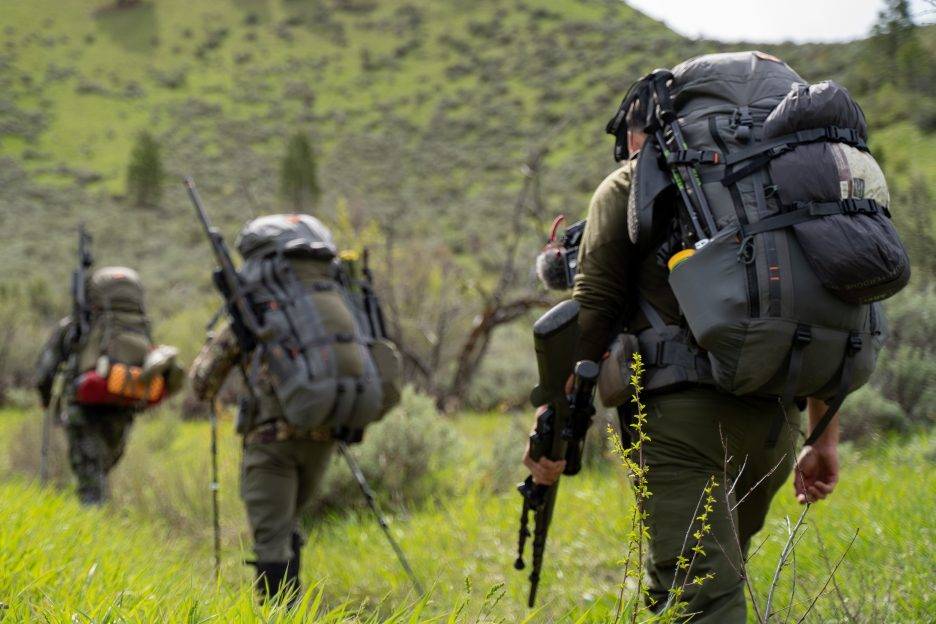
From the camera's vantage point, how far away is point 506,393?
35.7ft

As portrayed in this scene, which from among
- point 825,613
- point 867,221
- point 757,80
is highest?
point 757,80

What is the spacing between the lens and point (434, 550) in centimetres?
466

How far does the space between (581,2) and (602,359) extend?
72143 mm

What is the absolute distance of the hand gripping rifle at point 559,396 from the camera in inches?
86.7

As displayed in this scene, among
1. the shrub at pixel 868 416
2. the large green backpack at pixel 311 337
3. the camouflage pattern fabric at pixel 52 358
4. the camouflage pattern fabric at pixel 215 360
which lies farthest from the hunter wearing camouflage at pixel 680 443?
the camouflage pattern fabric at pixel 52 358

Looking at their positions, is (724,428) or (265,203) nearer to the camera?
(724,428)

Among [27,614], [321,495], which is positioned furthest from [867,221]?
[321,495]

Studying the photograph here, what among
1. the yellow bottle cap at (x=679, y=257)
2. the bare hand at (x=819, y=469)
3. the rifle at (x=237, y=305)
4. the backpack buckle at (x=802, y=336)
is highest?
the yellow bottle cap at (x=679, y=257)

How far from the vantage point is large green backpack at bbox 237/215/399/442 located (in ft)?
12.4

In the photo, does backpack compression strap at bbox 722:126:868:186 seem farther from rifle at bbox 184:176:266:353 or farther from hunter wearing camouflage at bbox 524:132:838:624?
rifle at bbox 184:176:266:353

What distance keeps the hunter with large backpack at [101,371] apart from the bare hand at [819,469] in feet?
16.0

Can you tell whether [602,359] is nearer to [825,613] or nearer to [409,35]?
[825,613]

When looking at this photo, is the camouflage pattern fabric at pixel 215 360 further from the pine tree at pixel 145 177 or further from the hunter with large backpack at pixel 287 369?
the pine tree at pixel 145 177

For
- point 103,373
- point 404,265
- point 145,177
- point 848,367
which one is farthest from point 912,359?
point 145,177
